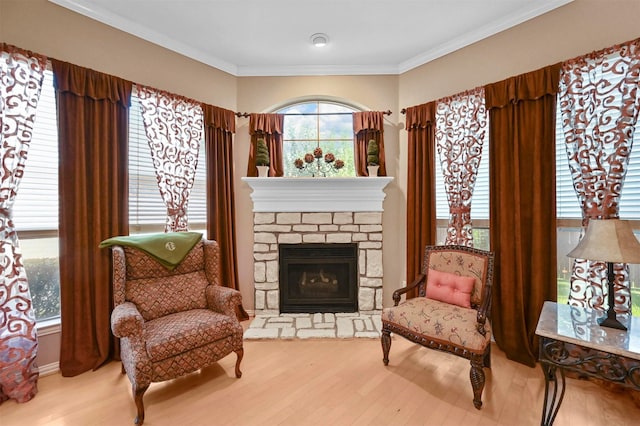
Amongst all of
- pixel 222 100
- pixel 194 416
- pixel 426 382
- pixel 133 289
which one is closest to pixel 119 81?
pixel 222 100

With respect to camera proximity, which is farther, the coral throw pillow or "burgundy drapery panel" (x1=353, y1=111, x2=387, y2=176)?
Answer: "burgundy drapery panel" (x1=353, y1=111, x2=387, y2=176)

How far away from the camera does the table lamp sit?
1.50 m

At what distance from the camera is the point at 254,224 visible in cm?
338

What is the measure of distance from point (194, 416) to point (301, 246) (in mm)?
1982

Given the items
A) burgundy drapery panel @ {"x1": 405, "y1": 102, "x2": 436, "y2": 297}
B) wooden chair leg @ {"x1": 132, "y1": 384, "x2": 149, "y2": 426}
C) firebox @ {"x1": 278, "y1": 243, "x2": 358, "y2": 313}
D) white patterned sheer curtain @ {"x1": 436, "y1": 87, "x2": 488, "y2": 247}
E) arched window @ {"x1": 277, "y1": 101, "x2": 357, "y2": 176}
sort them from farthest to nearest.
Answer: arched window @ {"x1": 277, "y1": 101, "x2": 357, "y2": 176}, firebox @ {"x1": 278, "y1": 243, "x2": 358, "y2": 313}, burgundy drapery panel @ {"x1": 405, "y1": 102, "x2": 436, "y2": 297}, white patterned sheer curtain @ {"x1": 436, "y1": 87, "x2": 488, "y2": 247}, wooden chair leg @ {"x1": 132, "y1": 384, "x2": 149, "y2": 426}

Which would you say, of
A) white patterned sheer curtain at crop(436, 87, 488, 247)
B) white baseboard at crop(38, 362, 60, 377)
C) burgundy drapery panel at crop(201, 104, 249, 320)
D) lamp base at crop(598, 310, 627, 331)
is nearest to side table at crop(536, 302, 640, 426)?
lamp base at crop(598, 310, 627, 331)

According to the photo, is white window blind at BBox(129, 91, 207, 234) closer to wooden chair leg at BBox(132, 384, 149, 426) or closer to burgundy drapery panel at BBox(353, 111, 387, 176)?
wooden chair leg at BBox(132, 384, 149, 426)

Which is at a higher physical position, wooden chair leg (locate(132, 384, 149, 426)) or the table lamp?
the table lamp

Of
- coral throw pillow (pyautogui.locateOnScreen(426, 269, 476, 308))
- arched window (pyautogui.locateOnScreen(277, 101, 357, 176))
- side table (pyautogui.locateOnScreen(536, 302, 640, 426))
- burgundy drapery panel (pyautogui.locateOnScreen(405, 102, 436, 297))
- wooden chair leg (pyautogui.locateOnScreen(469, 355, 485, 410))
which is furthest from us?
arched window (pyautogui.locateOnScreen(277, 101, 357, 176))

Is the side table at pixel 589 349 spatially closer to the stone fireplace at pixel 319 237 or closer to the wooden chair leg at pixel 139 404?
the stone fireplace at pixel 319 237

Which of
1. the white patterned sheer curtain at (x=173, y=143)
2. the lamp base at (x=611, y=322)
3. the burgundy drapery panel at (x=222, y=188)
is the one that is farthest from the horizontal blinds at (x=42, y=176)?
the lamp base at (x=611, y=322)

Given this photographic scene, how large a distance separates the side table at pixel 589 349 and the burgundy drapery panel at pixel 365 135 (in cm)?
222

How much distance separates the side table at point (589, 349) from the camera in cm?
139

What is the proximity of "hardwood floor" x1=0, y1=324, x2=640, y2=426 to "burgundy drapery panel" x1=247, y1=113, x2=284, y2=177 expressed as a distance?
2.16 metres
